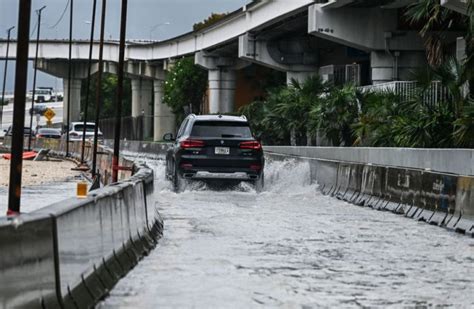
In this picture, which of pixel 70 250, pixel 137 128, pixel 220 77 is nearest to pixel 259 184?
pixel 70 250

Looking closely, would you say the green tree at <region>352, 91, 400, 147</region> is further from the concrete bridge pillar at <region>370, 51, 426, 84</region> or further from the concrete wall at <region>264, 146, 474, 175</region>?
the concrete bridge pillar at <region>370, 51, 426, 84</region>

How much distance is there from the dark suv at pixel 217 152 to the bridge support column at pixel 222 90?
173 ft

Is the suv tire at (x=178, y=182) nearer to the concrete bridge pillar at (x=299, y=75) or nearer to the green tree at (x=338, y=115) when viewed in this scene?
the green tree at (x=338, y=115)

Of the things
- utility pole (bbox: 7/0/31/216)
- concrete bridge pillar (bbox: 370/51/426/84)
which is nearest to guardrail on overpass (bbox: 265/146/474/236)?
utility pole (bbox: 7/0/31/216)

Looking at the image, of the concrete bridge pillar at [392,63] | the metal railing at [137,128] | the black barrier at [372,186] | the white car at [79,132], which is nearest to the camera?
the black barrier at [372,186]

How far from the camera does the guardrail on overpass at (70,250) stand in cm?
731

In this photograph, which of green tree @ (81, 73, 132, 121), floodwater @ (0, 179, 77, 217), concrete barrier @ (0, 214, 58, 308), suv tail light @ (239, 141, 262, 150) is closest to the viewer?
concrete barrier @ (0, 214, 58, 308)

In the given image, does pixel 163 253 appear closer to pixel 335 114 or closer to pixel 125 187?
pixel 125 187

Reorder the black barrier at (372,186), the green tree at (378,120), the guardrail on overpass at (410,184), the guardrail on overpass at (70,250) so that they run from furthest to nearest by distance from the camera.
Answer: the green tree at (378,120)
the black barrier at (372,186)
the guardrail on overpass at (410,184)
the guardrail on overpass at (70,250)

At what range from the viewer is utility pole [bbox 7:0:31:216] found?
12.1 meters

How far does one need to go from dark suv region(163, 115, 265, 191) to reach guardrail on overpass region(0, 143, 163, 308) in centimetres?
1310

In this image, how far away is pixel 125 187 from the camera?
1334 centimetres

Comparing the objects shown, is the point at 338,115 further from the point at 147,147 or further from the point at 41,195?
the point at 147,147

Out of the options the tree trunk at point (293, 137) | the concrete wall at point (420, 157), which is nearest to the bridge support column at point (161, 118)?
the tree trunk at point (293, 137)
